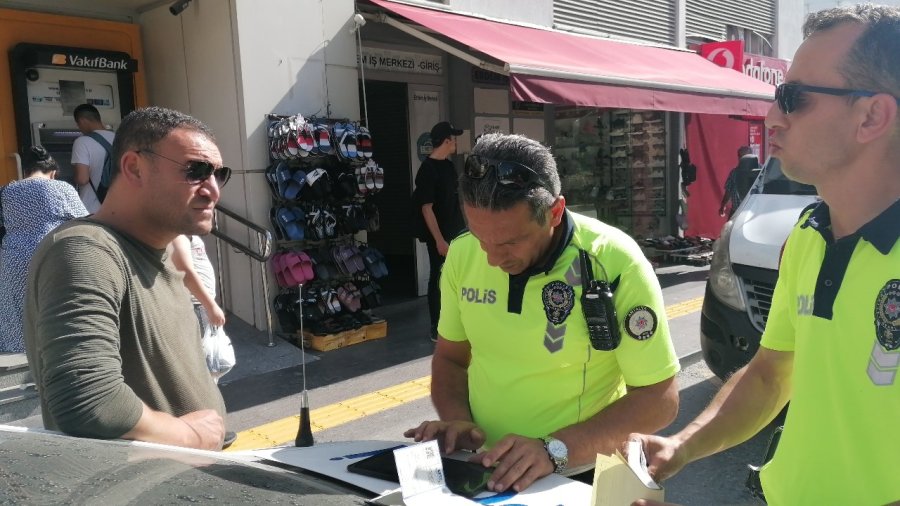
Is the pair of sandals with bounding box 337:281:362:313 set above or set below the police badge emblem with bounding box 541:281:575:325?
below

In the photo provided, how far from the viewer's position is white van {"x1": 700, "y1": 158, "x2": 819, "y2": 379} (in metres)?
4.12

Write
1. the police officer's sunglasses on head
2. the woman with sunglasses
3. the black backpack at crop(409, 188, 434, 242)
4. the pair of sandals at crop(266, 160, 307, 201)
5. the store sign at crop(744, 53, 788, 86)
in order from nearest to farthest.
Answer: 1. the police officer's sunglasses on head
2. the woman with sunglasses
3. the pair of sandals at crop(266, 160, 307, 201)
4. the black backpack at crop(409, 188, 434, 242)
5. the store sign at crop(744, 53, 788, 86)

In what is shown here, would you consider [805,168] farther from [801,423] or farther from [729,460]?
[729,460]

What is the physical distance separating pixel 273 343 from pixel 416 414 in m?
2.24

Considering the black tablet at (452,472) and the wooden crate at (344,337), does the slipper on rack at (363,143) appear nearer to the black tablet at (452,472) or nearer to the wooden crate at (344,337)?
the wooden crate at (344,337)

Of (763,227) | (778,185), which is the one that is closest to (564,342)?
(763,227)

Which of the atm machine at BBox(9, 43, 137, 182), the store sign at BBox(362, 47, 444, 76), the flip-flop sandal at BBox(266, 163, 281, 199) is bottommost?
the flip-flop sandal at BBox(266, 163, 281, 199)

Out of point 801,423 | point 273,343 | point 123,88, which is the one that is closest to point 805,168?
point 801,423

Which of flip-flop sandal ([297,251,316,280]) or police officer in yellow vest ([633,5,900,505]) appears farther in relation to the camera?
flip-flop sandal ([297,251,316,280])

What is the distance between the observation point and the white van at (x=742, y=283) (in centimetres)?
412

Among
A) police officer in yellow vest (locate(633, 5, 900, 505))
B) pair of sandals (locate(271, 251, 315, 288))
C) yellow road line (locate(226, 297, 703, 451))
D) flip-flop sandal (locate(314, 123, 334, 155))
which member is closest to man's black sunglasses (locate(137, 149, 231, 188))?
police officer in yellow vest (locate(633, 5, 900, 505))

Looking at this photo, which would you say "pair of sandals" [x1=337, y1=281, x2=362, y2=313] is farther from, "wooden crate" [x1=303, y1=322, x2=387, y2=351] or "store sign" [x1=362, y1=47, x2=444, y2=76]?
"store sign" [x1=362, y1=47, x2=444, y2=76]

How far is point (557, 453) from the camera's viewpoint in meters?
1.83

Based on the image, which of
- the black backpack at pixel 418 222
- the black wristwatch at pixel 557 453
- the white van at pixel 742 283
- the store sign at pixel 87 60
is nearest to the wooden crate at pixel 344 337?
the black backpack at pixel 418 222
